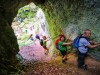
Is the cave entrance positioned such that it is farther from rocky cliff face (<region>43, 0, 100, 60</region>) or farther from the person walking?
the person walking

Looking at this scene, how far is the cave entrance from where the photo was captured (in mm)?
15156

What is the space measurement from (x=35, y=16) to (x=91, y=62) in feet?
40.5

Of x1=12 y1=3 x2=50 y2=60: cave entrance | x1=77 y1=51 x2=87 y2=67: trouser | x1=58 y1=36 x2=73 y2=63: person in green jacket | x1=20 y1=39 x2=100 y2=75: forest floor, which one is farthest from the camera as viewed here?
x1=12 y1=3 x2=50 y2=60: cave entrance

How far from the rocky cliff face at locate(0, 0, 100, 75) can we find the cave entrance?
226 cm

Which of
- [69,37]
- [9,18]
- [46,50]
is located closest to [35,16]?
[46,50]

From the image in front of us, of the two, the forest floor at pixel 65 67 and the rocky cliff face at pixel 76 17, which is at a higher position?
the rocky cliff face at pixel 76 17

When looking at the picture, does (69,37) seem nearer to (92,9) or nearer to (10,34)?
(92,9)

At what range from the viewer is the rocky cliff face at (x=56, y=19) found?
737cm

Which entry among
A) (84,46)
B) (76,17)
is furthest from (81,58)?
(76,17)

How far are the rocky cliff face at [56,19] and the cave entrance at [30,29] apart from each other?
2261 millimetres

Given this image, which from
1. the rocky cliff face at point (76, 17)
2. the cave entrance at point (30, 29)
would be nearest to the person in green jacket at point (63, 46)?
the rocky cliff face at point (76, 17)

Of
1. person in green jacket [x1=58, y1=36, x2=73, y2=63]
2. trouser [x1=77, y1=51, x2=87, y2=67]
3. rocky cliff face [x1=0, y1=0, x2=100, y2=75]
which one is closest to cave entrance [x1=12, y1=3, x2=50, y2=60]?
rocky cliff face [x1=0, y1=0, x2=100, y2=75]

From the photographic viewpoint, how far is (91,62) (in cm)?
955

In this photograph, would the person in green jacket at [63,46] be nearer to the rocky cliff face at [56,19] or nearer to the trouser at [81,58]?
the rocky cliff face at [56,19]
